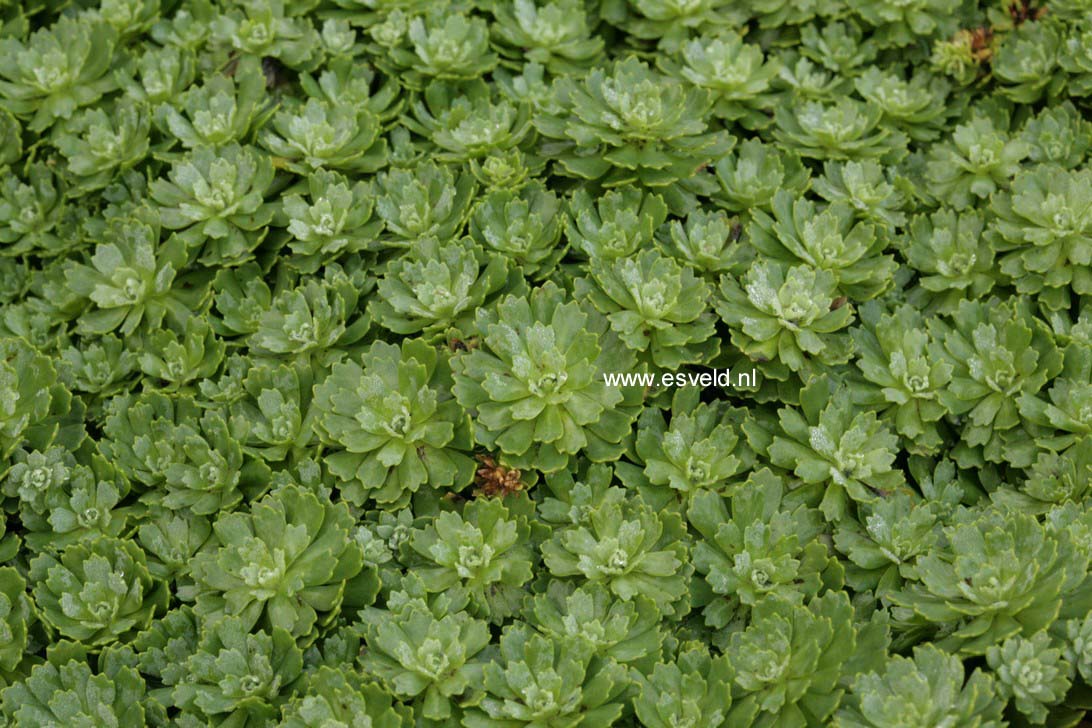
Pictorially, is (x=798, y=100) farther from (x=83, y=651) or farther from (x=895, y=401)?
(x=83, y=651)

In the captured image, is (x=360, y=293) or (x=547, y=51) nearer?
(x=360, y=293)

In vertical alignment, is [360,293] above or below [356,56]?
below

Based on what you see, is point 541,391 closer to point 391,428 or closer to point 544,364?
point 544,364

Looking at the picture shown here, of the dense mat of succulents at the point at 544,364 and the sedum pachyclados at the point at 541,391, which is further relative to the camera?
the sedum pachyclados at the point at 541,391

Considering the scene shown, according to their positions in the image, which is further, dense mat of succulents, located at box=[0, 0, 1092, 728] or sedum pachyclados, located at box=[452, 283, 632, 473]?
sedum pachyclados, located at box=[452, 283, 632, 473]

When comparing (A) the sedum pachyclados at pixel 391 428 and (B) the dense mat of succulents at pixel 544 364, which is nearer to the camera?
(B) the dense mat of succulents at pixel 544 364

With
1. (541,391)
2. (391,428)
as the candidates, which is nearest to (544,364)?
(541,391)

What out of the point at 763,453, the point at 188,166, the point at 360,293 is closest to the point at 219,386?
the point at 360,293

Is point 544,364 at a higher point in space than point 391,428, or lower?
higher
